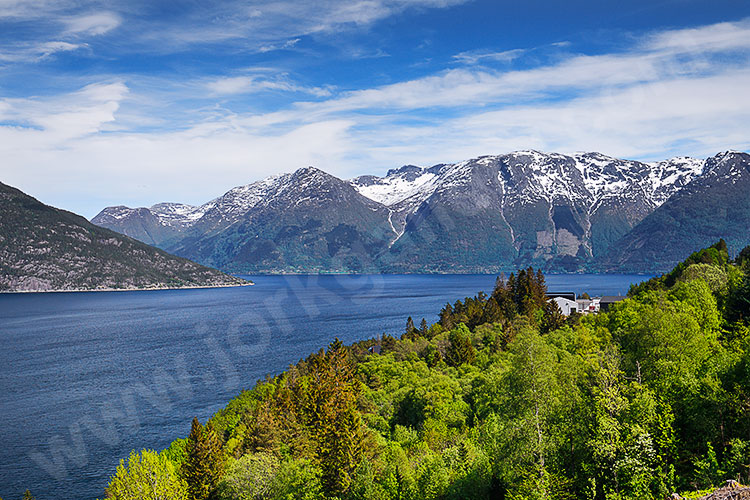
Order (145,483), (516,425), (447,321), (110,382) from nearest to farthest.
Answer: (516,425), (145,483), (110,382), (447,321)

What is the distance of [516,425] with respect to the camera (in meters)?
33.6

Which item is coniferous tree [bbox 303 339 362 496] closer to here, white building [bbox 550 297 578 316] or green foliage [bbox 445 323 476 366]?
green foliage [bbox 445 323 476 366]

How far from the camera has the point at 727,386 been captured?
32.6 meters

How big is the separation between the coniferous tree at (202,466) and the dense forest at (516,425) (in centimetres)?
14

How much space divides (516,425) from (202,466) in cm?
3329

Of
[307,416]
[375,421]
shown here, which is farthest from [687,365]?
[307,416]

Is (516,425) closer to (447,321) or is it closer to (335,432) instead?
(335,432)

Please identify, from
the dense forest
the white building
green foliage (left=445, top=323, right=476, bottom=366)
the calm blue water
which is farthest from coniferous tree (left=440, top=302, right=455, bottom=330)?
the dense forest

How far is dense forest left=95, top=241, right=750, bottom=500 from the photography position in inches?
1128

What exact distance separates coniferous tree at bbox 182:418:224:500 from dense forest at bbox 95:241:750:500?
0.14 m

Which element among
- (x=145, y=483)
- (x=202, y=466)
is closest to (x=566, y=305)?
(x=202, y=466)

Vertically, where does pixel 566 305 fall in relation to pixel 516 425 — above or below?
below

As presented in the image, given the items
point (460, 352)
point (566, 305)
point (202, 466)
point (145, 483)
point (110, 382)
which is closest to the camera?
point (145, 483)

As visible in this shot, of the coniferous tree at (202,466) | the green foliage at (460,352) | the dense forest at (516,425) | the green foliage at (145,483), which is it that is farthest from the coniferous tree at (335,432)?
the green foliage at (460,352)
